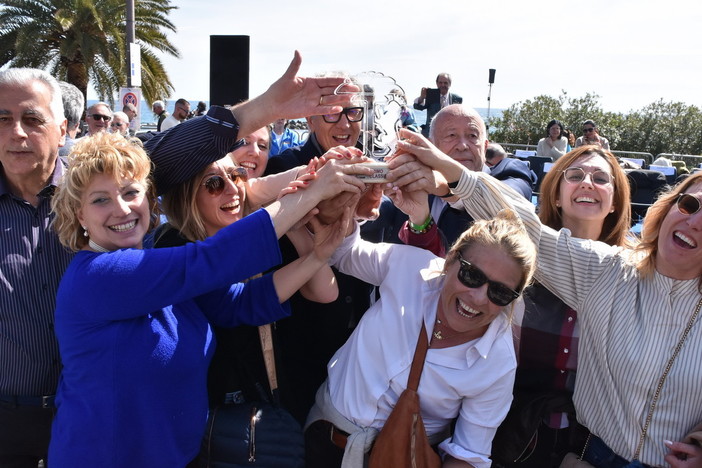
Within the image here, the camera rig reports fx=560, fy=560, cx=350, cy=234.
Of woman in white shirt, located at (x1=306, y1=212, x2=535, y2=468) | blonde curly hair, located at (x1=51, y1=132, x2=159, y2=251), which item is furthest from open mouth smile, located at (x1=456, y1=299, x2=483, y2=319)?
blonde curly hair, located at (x1=51, y1=132, x2=159, y2=251)

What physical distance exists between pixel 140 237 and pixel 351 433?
3.31 ft

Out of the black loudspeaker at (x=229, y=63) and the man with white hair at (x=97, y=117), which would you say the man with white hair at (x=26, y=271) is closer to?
the man with white hair at (x=97, y=117)

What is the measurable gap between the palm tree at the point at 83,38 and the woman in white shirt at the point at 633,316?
1619cm

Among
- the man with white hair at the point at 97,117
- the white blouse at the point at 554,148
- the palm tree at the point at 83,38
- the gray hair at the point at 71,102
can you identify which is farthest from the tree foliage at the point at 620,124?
the gray hair at the point at 71,102

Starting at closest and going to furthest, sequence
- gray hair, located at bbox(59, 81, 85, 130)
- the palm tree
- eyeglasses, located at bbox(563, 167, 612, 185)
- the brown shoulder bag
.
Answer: the brown shoulder bag, eyeglasses, located at bbox(563, 167, 612, 185), gray hair, located at bbox(59, 81, 85, 130), the palm tree

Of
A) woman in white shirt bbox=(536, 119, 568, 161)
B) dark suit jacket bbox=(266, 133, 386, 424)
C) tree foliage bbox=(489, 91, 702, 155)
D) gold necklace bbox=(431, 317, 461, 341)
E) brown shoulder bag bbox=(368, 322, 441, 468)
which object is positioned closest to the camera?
brown shoulder bag bbox=(368, 322, 441, 468)

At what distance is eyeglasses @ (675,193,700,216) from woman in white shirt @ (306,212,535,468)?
556 millimetres

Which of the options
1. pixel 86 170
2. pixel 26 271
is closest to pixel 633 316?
pixel 86 170

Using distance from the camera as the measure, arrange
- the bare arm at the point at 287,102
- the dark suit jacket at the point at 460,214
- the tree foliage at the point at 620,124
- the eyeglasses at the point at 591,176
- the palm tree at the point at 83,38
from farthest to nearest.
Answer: the tree foliage at the point at 620,124
the palm tree at the point at 83,38
the dark suit jacket at the point at 460,214
the eyeglasses at the point at 591,176
the bare arm at the point at 287,102

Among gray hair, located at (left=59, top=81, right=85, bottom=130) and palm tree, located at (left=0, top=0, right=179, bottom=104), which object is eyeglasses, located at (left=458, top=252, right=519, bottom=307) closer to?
gray hair, located at (left=59, top=81, right=85, bottom=130)

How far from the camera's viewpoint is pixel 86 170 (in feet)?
5.78

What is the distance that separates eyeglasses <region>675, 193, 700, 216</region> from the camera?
1.99 metres

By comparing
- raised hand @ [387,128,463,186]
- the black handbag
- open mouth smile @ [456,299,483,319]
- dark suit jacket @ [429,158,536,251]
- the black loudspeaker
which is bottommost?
the black handbag

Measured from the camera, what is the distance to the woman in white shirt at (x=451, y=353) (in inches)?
77.1
